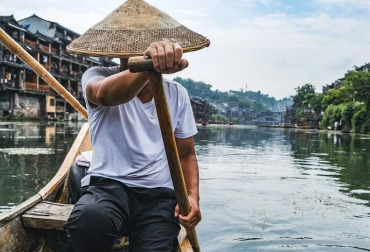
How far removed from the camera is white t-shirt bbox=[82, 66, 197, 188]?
6.36 ft

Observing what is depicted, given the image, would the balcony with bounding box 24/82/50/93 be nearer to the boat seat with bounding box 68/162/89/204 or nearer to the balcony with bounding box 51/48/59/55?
the balcony with bounding box 51/48/59/55

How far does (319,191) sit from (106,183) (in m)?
5.54

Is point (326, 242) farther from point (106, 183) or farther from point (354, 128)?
point (354, 128)

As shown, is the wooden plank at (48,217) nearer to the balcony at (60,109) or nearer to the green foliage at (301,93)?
the balcony at (60,109)

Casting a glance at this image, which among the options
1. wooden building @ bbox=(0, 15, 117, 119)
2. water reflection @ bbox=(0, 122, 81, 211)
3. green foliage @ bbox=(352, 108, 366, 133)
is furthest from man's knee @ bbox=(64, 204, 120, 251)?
green foliage @ bbox=(352, 108, 366, 133)

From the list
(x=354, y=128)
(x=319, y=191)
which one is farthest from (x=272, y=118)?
(x=319, y=191)

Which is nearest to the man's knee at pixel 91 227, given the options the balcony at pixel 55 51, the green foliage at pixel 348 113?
the green foliage at pixel 348 113

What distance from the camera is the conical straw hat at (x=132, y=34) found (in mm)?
1931

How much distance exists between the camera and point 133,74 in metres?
1.59

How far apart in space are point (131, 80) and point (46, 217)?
124 cm

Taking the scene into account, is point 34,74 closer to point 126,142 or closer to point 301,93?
point 126,142

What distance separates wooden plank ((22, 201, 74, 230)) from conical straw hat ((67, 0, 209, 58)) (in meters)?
1.01

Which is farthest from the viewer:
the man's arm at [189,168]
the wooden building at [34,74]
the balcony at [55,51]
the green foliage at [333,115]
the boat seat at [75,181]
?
the green foliage at [333,115]

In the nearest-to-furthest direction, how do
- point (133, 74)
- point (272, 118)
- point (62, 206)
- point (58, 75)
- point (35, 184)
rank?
point (133, 74)
point (62, 206)
point (35, 184)
point (58, 75)
point (272, 118)
